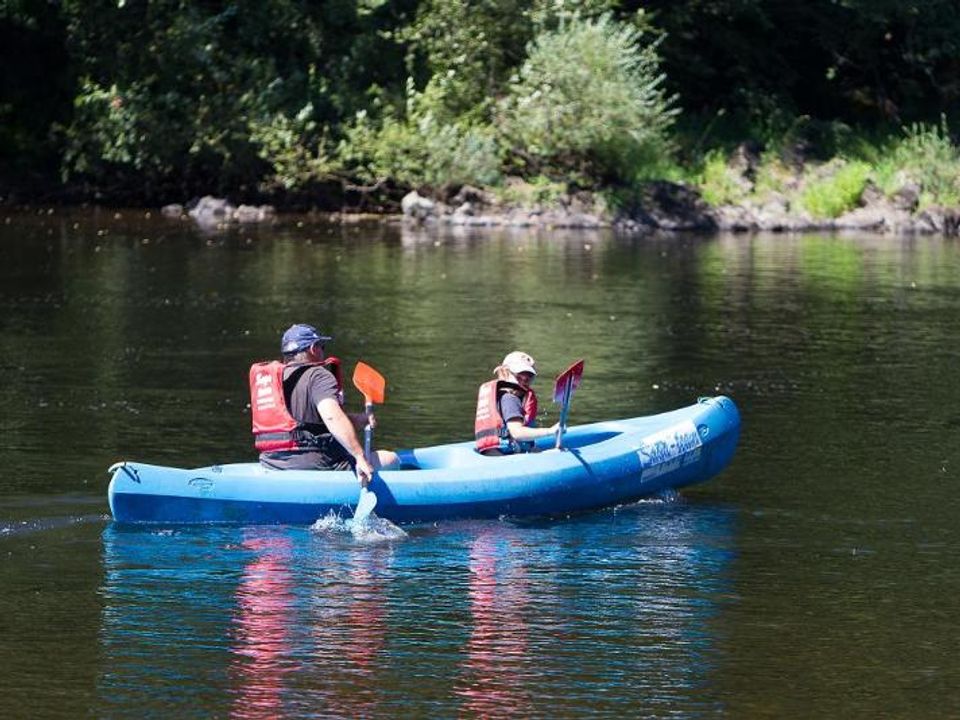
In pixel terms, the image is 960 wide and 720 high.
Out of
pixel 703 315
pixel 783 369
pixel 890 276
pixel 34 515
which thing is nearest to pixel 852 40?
pixel 890 276

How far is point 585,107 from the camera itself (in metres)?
33.0

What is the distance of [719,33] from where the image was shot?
1517 inches

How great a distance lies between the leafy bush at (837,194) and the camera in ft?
111

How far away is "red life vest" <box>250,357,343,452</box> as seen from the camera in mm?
11648

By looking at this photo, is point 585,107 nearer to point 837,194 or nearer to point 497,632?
point 837,194

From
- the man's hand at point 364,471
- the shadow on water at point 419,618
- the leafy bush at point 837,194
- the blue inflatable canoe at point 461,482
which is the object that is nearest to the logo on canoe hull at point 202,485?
the blue inflatable canoe at point 461,482

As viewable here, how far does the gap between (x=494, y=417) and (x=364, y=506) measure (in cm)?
142

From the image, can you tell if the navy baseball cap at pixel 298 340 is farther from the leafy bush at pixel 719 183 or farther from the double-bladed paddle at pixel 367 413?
the leafy bush at pixel 719 183

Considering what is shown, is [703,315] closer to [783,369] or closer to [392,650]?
[783,369]

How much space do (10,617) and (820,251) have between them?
21179 mm

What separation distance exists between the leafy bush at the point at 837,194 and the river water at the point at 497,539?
10384 millimetres

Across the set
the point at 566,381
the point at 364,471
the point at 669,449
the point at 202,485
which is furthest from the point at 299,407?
the point at 669,449

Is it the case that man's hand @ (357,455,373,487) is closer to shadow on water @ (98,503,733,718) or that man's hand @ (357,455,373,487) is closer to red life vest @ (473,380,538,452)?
shadow on water @ (98,503,733,718)

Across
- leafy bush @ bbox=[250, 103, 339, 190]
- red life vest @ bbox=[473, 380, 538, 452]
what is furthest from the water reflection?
leafy bush @ bbox=[250, 103, 339, 190]
